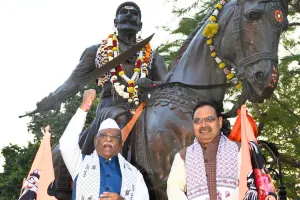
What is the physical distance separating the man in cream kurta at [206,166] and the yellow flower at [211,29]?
3.93 feet

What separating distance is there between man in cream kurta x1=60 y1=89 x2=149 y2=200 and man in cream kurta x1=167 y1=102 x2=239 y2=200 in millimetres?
570

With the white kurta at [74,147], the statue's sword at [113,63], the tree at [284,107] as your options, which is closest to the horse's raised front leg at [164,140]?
the white kurta at [74,147]

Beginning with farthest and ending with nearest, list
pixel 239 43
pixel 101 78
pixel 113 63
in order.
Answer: pixel 101 78 < pixel 113 63 < pixel 239 43

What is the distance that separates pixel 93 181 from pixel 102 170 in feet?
0.48

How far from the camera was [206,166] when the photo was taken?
13.3ft

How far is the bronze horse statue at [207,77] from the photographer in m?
4.86

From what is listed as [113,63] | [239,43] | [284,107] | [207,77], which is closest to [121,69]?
[113,63]

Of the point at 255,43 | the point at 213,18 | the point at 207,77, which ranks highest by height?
the point at 213,18

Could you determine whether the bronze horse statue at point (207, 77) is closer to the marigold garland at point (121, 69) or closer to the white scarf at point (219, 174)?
the marigold garland at point (121, 69)

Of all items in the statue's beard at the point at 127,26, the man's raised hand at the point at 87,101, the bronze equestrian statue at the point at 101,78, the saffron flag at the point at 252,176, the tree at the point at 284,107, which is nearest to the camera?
the saffron flag at the point at 252,176

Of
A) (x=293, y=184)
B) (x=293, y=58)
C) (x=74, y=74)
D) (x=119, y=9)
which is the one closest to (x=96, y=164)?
(x=74, y=74)

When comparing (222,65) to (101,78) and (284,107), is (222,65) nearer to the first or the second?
(101,78)

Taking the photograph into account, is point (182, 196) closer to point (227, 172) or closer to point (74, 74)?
point (227, 172)

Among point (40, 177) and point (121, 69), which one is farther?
point (121, 69)
